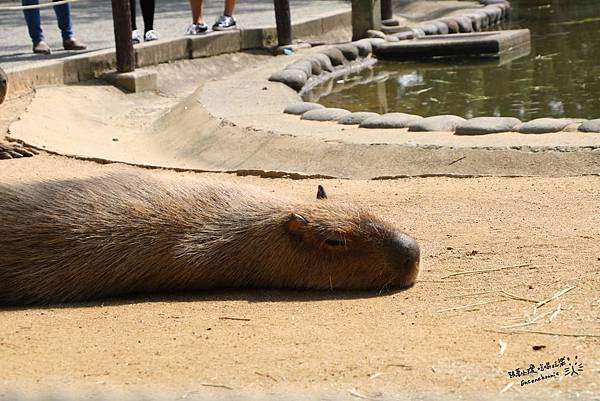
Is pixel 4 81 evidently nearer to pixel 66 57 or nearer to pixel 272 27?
A: pixel 66 57

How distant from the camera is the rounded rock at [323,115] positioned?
7531 mm

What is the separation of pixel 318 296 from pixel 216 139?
3.26m

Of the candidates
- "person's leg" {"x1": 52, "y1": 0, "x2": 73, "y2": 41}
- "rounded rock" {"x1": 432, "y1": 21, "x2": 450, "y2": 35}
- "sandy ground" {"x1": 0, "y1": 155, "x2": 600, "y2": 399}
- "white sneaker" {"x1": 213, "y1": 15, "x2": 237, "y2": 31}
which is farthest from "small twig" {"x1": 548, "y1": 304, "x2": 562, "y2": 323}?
"rounded rock" {"x1": 432, "y1": 21, "x2": 450, "y2": 35}

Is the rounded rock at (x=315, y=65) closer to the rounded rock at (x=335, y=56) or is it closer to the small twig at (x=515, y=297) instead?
the rounded rock at (x=335, y=56)

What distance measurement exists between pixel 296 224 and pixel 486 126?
2.80m

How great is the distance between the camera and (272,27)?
12305 millimetres

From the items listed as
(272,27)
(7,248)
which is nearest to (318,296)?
(7,248)

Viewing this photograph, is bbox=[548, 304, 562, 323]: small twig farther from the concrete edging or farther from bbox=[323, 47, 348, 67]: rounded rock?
bbox=[323, 47, 348, 67]: rounded rock

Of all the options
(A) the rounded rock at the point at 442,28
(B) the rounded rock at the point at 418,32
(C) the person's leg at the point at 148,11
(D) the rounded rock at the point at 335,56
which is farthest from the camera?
(A) the rounded rock at the point at 442,28

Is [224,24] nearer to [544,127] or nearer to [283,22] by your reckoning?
[283,22]

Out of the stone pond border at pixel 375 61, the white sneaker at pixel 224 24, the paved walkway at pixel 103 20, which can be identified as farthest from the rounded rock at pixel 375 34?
the white sneaker at pixel 224 24

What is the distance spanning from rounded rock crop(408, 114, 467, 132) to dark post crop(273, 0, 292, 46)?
498cm

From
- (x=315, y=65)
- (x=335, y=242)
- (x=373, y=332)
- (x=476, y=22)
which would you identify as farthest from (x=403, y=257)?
(x=476, y=22)

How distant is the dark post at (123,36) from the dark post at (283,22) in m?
2.26
